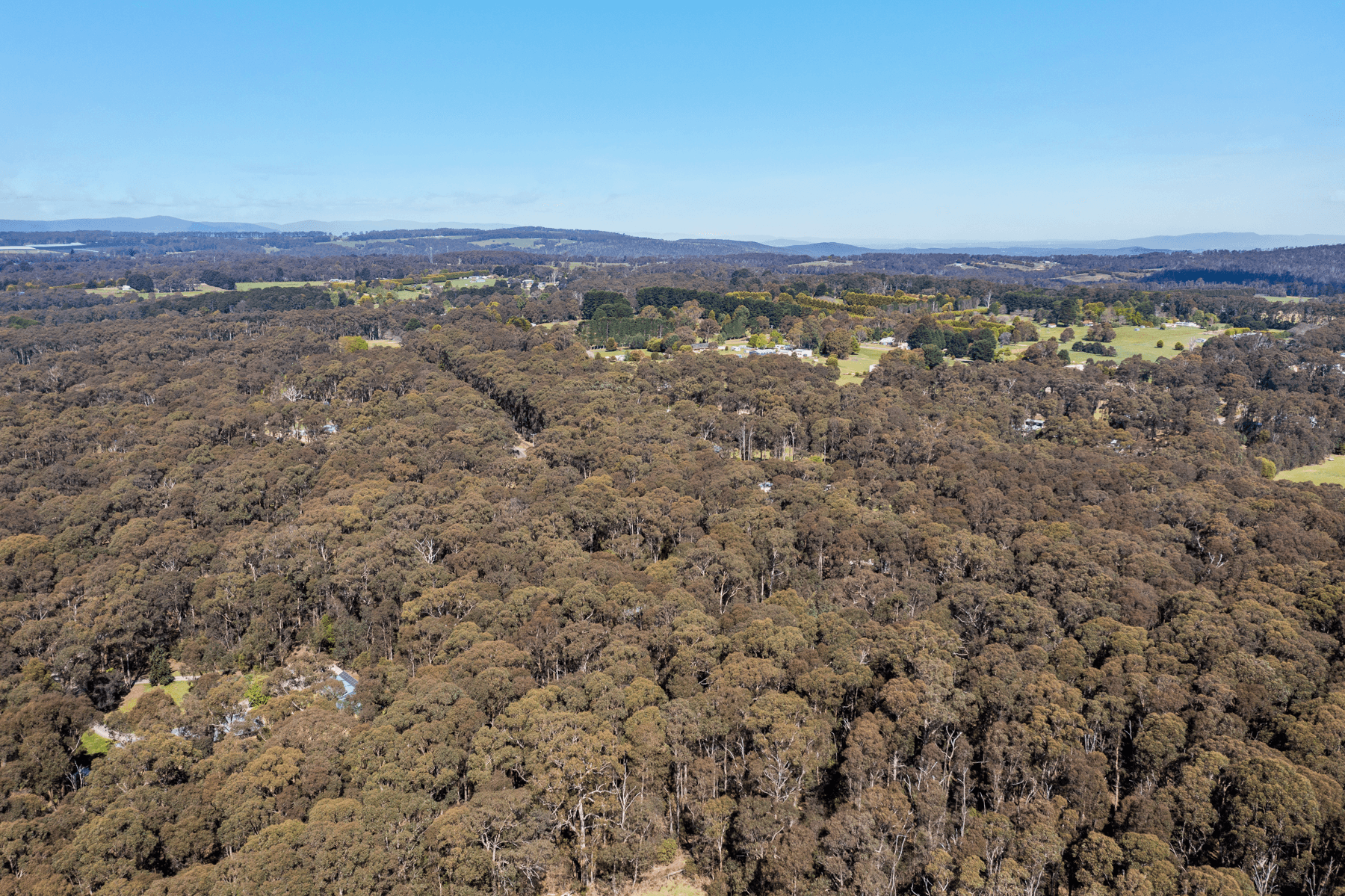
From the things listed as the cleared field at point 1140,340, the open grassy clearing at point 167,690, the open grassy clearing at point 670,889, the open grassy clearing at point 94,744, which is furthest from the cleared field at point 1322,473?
the open grassy clearing at point 94,744

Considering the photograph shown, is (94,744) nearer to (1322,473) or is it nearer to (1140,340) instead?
(1322,473)

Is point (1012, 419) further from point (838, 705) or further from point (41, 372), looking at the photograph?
point (41, 372)

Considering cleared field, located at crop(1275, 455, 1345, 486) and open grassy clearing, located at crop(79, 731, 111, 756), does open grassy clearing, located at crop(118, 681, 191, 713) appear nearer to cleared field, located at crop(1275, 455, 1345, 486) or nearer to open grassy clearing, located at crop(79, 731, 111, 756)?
open grassy clearing, located at crop(79, 731, 111, 756)

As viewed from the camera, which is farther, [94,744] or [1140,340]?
[1140,340]

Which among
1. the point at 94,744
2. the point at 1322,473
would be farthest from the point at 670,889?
the point at 1322,473

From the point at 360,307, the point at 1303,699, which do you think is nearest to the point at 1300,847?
the point at 1303,699

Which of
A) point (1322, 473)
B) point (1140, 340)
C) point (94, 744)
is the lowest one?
point (94, 744)

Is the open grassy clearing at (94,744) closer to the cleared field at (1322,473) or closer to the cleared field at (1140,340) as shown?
the cleared field at (1322,473)

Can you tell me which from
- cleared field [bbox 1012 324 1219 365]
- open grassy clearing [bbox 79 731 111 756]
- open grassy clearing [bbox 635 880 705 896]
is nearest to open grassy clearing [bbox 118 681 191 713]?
open grassy clearing [bbox 79 731 111 756]
